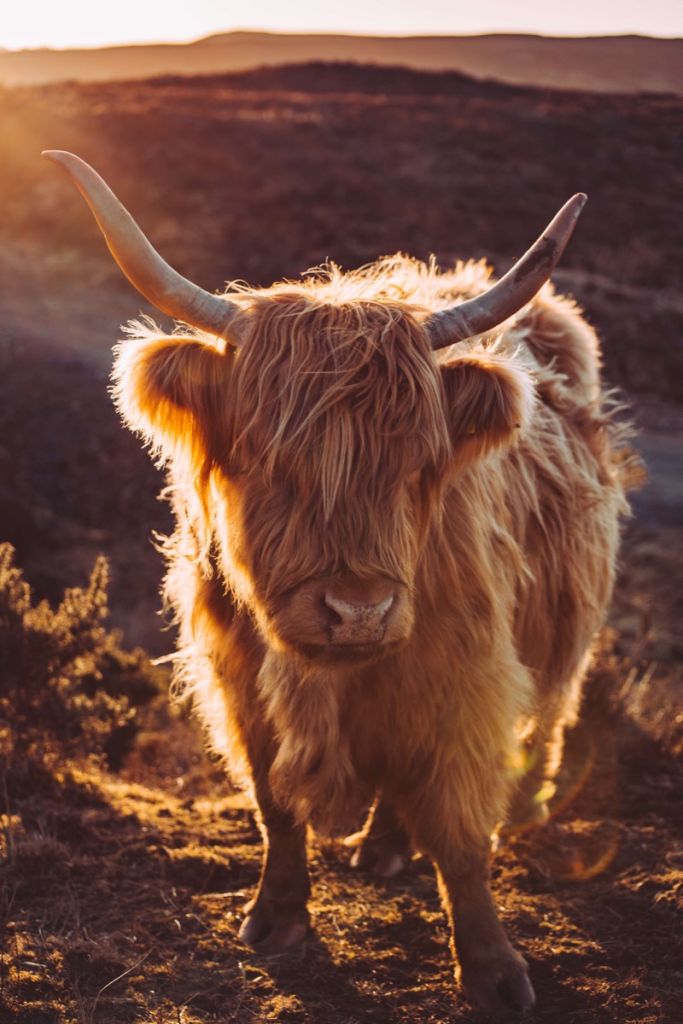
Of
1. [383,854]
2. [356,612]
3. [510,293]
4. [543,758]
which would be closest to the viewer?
[356,612]

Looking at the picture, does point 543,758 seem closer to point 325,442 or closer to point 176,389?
point 325,442

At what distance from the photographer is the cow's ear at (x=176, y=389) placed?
266 cm

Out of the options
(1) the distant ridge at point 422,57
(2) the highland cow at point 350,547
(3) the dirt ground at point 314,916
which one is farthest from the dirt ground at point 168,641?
(1) the distant ridge at point 422,57

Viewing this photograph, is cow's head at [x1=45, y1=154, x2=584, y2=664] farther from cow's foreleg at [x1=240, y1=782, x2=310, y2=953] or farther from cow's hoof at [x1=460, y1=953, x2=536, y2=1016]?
cow's hoof at [x1=460, y1=953, x2=536, y2=1016]

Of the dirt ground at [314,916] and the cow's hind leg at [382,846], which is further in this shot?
the cow's hind leg at [382,846]

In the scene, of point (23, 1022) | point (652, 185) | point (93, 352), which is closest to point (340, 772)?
point (23, 1022)

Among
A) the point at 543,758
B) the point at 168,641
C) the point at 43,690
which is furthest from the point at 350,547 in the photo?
the point at 168,641

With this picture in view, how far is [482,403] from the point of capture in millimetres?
2672

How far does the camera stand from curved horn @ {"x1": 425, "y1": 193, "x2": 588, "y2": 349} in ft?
8.54

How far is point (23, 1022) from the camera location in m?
2.50

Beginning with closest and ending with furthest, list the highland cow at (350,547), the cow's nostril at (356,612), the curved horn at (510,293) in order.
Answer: the cow's nostril at (356,612) → the highland cow at (350,547) → the curved horn at (510,293)

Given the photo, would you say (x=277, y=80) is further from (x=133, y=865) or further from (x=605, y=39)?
(x=133, y=865)

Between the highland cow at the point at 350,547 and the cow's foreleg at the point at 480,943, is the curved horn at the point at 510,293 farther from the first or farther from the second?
the cow's foreleg at the point at 480,943

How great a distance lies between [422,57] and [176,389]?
176 feet
